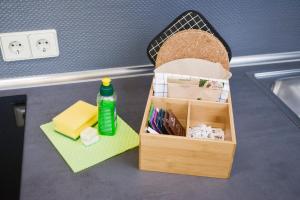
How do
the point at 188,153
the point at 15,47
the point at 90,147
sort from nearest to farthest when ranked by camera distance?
1. the point at 188,153
2. the point at 90,147
3. the point at 15,47

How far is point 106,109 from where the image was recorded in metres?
0.80

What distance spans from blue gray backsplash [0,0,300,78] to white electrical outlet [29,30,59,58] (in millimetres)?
19

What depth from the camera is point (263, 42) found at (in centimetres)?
120

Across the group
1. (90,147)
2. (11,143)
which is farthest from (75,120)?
(11,143)

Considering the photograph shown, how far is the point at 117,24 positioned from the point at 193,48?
1.00 feet

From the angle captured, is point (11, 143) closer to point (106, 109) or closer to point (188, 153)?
point (106, 109)

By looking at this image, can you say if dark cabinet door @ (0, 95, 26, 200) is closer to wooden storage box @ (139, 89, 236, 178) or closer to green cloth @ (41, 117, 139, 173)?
green cloth @ (41, 117, 139, 173)

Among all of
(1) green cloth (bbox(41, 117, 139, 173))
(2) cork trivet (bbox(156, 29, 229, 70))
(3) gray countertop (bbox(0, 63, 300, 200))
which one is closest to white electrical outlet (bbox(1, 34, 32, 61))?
(3) gray countertop (bbox(0, 63, 300, 200))

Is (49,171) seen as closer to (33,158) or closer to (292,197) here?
(33,158)

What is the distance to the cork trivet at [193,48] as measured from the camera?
85 cm

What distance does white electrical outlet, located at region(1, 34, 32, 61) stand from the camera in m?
0.95

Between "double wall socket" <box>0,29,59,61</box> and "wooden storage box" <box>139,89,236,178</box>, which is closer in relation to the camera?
"wooden storage box" <box>139,89,236,178</box>

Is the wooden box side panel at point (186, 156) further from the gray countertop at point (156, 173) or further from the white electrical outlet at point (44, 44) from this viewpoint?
the white electrical outlet at point (44, 44)

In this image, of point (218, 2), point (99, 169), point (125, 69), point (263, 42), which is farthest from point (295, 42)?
point (99, 169)
